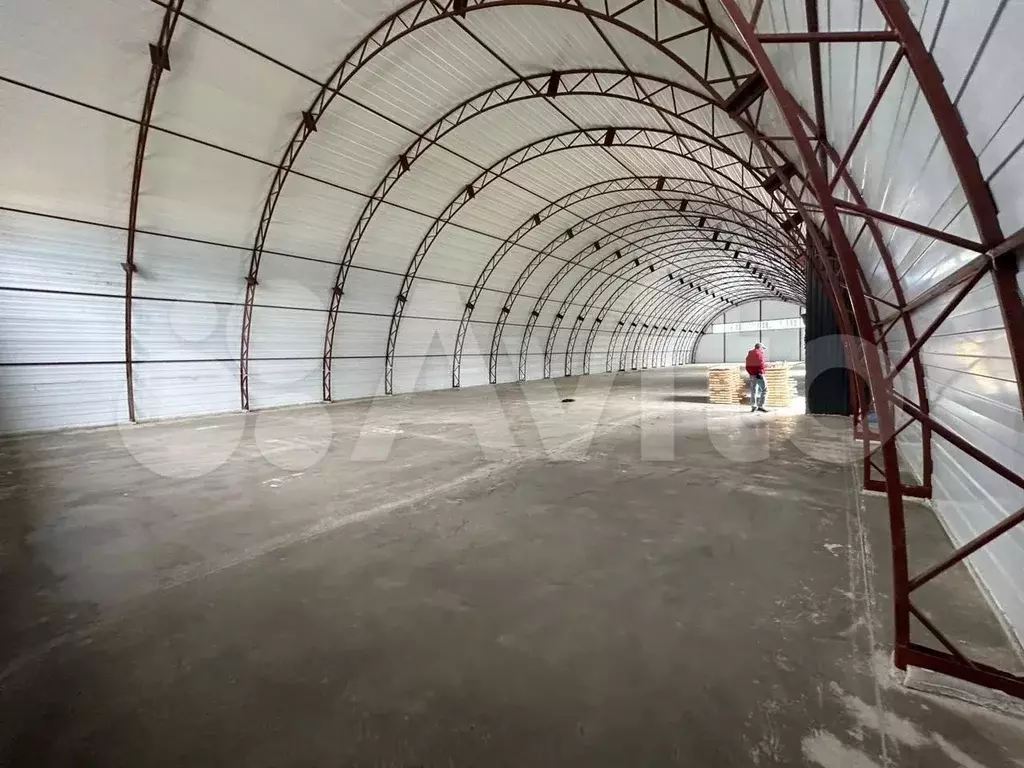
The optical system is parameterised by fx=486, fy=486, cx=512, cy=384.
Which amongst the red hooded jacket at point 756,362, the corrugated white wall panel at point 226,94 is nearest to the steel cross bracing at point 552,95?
the corrugated white wall panel at point 226,94

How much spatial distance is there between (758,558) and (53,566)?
7.91 meters

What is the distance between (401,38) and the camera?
42.7 feet

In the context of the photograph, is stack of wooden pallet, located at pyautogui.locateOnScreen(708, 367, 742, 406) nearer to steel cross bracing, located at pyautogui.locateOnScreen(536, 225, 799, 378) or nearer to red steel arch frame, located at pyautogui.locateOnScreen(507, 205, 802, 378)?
red steel arch frame, located at pyautogui.locateOnScreen(507, 205, 802, 378)

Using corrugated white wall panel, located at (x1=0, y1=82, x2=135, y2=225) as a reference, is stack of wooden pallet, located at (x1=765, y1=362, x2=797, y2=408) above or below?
below

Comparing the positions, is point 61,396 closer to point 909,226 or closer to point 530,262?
point 909,226

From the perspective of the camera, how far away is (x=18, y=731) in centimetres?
306

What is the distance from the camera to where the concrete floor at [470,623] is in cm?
291

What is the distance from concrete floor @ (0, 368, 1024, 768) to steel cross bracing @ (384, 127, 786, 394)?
13412mm

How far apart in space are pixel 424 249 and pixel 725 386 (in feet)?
47.7

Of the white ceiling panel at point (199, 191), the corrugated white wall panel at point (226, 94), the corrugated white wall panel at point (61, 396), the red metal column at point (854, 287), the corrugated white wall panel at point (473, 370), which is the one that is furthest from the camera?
the corrugated white wall panel at point (473, 370)

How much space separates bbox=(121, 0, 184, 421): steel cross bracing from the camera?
37.0 feet

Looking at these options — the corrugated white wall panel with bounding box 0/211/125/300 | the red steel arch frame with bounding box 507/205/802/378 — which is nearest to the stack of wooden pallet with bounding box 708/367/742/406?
the red steel arch frame with bounding box 507/205/802/378

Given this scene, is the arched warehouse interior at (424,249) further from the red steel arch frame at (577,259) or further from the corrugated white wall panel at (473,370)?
the red steel arch frame at (577,259)

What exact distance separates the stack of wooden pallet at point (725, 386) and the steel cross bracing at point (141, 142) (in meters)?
19.8
